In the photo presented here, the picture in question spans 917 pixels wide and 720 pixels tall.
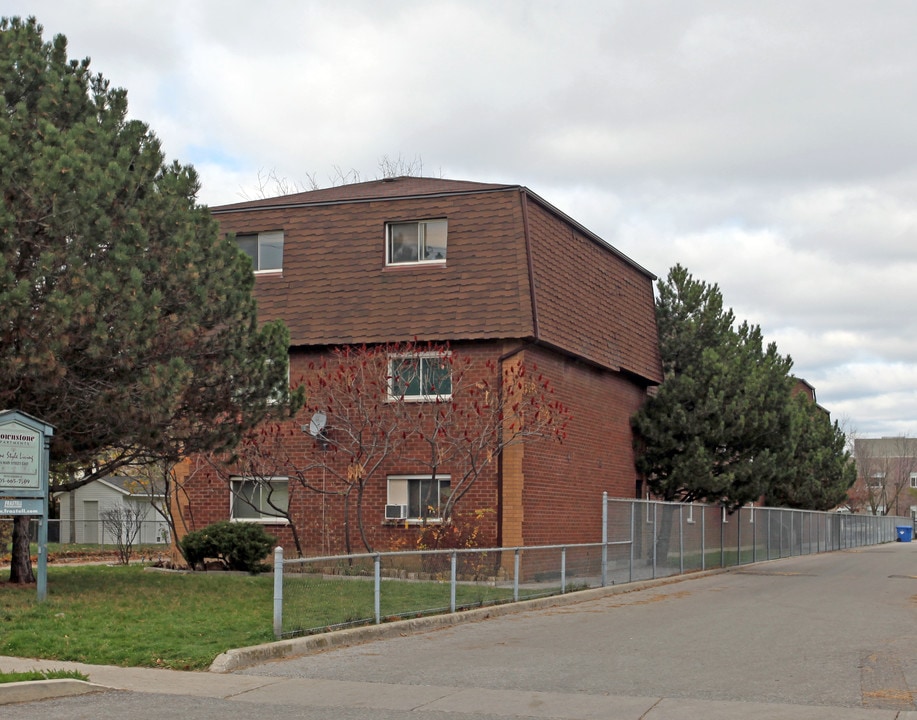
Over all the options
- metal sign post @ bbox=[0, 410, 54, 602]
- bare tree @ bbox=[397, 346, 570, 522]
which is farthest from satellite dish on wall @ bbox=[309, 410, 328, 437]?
metal sign post @ bbox=[0, 410, 54, 602]

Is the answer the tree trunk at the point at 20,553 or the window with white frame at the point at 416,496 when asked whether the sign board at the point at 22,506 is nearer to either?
the tree trunk at the point at 20,553

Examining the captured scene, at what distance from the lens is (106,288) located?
15797 millimetres

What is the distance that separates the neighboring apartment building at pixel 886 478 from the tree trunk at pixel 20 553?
9414 centimetres

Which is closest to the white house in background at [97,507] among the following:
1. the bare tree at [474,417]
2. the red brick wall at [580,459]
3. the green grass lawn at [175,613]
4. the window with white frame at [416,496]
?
the red brick wall at [580,459]

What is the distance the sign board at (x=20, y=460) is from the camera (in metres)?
15.2

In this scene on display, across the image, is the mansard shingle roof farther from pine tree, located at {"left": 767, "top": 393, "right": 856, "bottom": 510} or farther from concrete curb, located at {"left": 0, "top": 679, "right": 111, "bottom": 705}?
pine tree, located at {"left": 767, "top": 393, "right": 856, "bottom": 510}

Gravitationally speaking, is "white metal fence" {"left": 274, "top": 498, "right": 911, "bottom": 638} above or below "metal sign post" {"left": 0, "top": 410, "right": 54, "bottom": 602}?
below

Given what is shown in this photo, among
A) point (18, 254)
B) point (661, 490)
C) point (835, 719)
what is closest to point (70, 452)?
point (18, 254)

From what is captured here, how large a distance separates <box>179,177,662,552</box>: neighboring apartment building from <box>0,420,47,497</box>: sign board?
9833 millimetres

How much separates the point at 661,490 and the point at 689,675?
21408 mm

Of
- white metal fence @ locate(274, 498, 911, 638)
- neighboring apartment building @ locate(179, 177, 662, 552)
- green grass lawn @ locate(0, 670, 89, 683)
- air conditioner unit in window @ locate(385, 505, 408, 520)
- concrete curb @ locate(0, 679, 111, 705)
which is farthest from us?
air conditioner unit in window @ locate(385, 505, 408, 520)

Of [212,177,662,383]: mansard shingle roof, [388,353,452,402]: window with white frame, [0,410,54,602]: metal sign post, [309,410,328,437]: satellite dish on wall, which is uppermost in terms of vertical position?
[212,177,662,383]: mansard shingle roof

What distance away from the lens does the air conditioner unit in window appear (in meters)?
25.0

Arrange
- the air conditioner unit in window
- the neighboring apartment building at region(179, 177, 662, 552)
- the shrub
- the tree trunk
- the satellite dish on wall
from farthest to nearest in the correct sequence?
the air conditioner unit in window, the satellite dish on wall, the neighboring apartment building at region(179, 177, 662, 552), the shrub, the tree trunk
